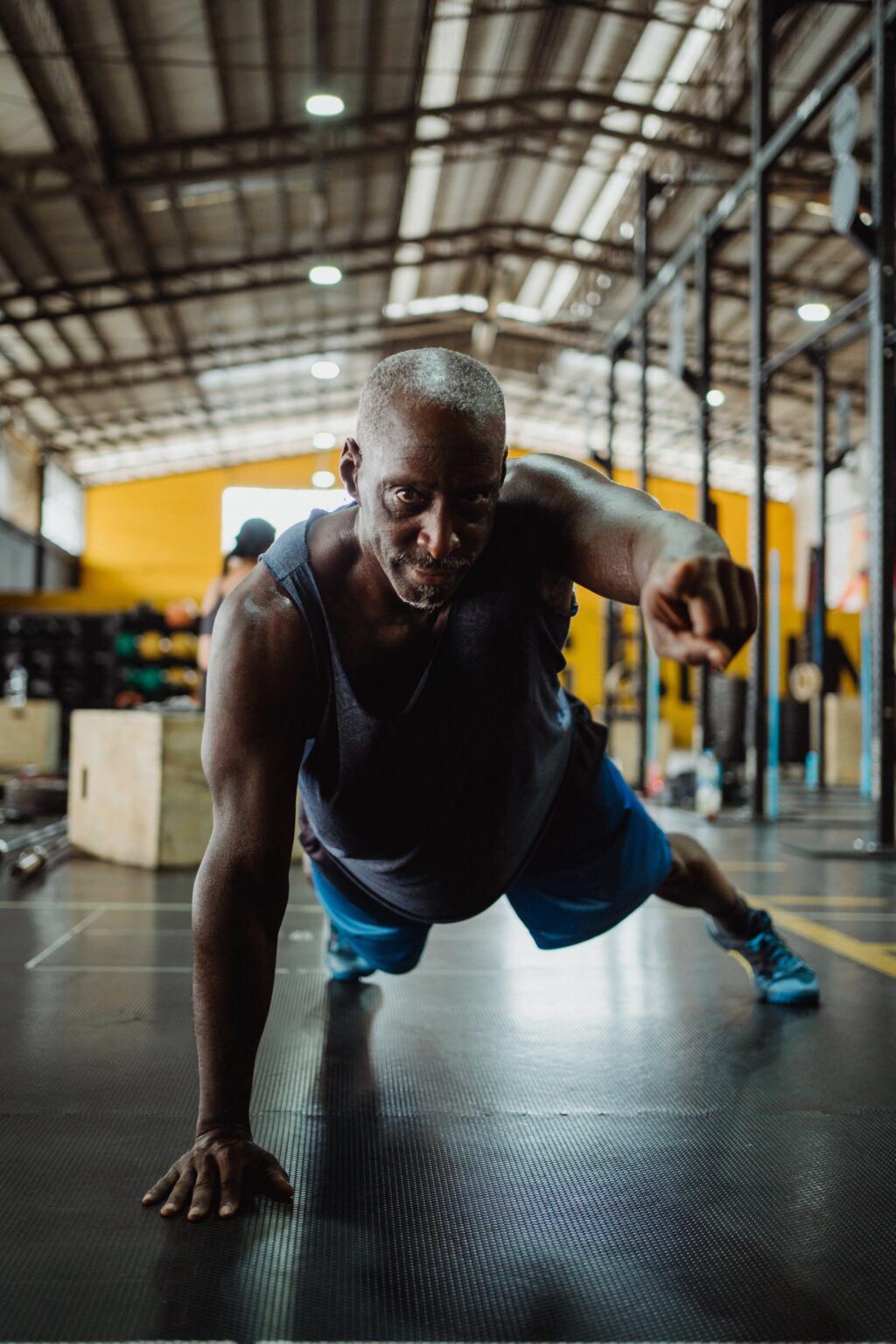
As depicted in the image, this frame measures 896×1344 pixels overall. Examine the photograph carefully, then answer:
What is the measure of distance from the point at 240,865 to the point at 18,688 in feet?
40.4

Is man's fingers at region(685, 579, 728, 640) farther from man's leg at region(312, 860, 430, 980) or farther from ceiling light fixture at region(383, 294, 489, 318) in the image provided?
ceiling light fixture at region(383, 294, 489, 318)

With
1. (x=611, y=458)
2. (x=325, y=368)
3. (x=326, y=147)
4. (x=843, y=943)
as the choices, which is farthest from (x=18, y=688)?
(x=843, y=943)

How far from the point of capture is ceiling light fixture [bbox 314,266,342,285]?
39.1 ft

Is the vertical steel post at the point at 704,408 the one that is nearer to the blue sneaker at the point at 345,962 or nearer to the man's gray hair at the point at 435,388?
the blue sneaker at the point at 345,962

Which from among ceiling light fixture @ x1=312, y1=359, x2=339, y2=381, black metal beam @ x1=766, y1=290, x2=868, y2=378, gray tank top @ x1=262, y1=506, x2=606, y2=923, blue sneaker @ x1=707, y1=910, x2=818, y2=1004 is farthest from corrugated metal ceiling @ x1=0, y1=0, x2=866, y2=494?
gray tank top @ x1=262, y1=506, x2=606, y2=923

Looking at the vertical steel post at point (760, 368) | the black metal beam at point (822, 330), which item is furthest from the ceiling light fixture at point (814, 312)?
the black metal beam at point (822, 330)

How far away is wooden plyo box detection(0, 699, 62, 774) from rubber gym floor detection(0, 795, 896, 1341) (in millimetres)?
8967

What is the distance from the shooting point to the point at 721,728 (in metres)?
14.8

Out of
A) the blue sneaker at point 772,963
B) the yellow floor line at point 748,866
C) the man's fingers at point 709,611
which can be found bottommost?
the yellow floor line at point 748,866

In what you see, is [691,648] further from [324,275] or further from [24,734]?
[324,275]

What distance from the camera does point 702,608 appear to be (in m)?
0.98

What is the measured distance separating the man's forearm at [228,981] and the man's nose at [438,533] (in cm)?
44

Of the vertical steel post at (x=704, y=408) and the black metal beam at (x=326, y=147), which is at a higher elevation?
the black metal beam at (x=326, y=147)

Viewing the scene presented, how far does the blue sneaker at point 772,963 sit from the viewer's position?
2281 millimetres
